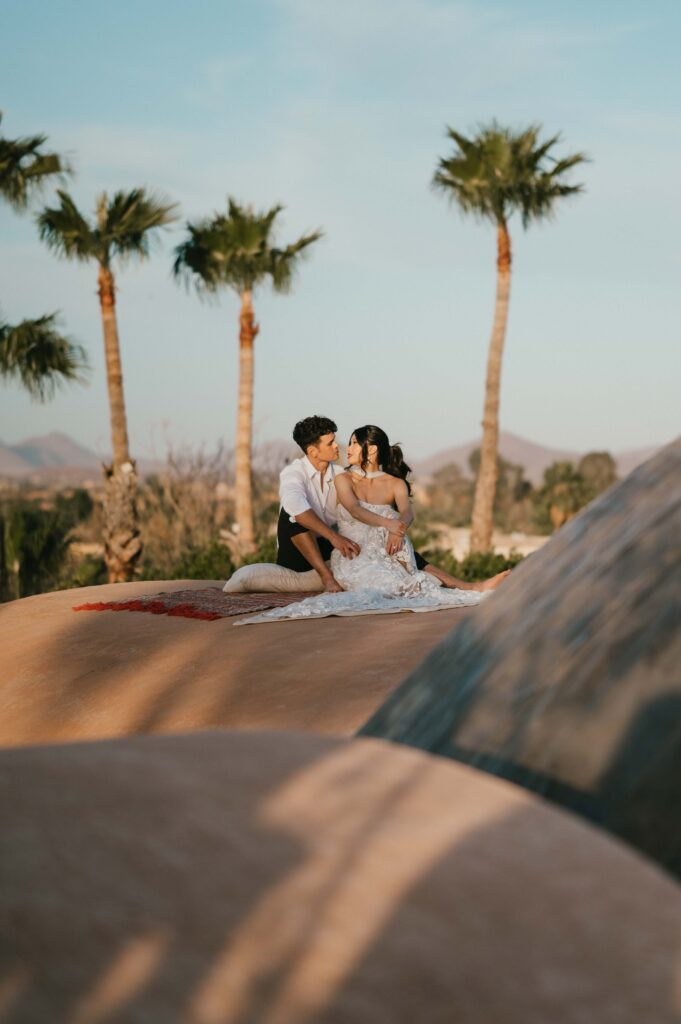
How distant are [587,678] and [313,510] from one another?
5.69m

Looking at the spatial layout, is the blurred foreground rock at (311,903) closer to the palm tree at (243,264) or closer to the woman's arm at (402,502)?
the woman's arm at (402,502)

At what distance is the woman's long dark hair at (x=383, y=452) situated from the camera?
277 inches

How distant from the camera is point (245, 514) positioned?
64.5 feet

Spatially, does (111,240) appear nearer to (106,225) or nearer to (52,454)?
(106,225)

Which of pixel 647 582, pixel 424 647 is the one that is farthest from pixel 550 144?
pixel 647 582

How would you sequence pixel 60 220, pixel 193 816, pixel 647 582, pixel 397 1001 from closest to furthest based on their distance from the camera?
pixel 397 1001 → pixel 193 816 → pixel 647 582 → pixel 60 220

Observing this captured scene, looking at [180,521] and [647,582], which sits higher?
[647,582]

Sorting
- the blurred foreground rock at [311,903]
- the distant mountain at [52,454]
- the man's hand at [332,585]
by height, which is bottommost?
the distant mountain at [52,454]

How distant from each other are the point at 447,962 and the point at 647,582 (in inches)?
26.8

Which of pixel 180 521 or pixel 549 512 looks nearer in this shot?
pixel 180 521

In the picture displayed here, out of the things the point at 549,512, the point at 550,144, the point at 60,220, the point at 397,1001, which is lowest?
the point at 549,512

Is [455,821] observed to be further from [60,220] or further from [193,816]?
[60,220]

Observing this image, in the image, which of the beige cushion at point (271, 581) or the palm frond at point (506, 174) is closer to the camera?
the beige cushion at point (271, 581)

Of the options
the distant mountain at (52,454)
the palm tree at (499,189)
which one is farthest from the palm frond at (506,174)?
the distant mountain at (52,454)
